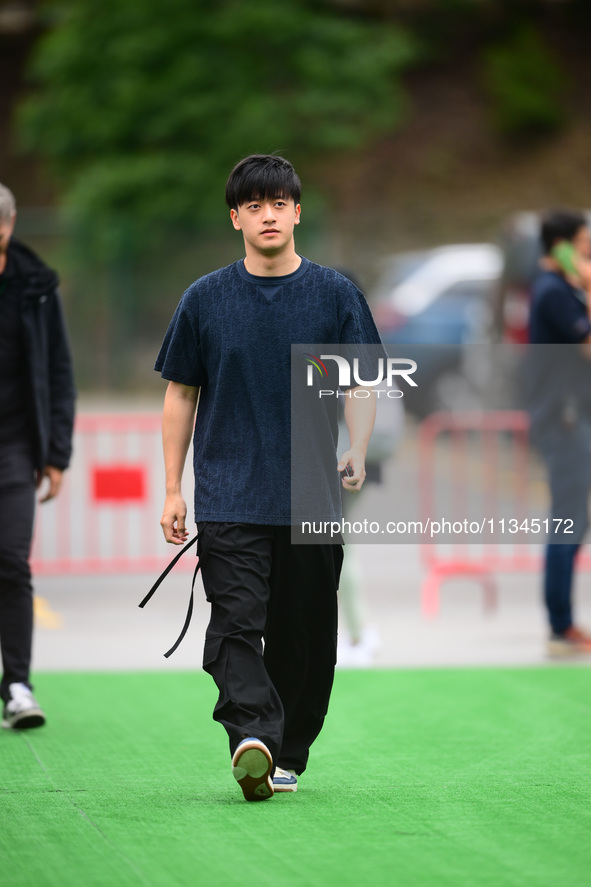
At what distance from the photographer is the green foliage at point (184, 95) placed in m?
24.3

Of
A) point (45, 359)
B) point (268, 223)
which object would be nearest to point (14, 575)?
Answer: point (45, 359)

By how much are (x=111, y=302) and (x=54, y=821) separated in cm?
1849

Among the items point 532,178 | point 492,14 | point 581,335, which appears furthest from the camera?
point 492,14

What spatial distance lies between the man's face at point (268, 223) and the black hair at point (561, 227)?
10.2ft

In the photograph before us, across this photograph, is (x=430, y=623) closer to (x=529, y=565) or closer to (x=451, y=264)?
(x=529, y=565)

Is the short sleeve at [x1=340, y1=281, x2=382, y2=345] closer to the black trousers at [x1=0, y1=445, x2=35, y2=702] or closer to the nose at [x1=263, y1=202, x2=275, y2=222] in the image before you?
the nose at [x1=263, y1=202, x2=275, y2=222]

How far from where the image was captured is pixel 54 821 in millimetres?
4098

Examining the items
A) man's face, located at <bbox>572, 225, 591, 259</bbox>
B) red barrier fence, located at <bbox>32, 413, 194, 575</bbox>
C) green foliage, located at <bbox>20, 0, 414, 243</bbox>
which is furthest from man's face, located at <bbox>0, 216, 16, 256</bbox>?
green foliage, located at <bbox>20, 0, 414, 243</bbox>

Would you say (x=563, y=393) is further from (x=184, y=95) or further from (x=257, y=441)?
(x=184, y=95)

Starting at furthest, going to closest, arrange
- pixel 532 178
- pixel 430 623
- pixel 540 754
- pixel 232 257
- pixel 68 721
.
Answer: pixel 532 178, pixel 232 257, pixel 430 623, pixel 68 721, pixel 540 754

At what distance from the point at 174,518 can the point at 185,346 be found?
508 mm

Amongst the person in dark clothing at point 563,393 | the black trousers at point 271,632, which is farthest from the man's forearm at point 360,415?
the person in dark clothing at point 563,393

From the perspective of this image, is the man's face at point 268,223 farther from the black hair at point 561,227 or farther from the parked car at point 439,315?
the parked car at point 439,315

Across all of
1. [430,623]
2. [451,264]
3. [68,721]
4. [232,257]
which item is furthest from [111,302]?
[68,721]
